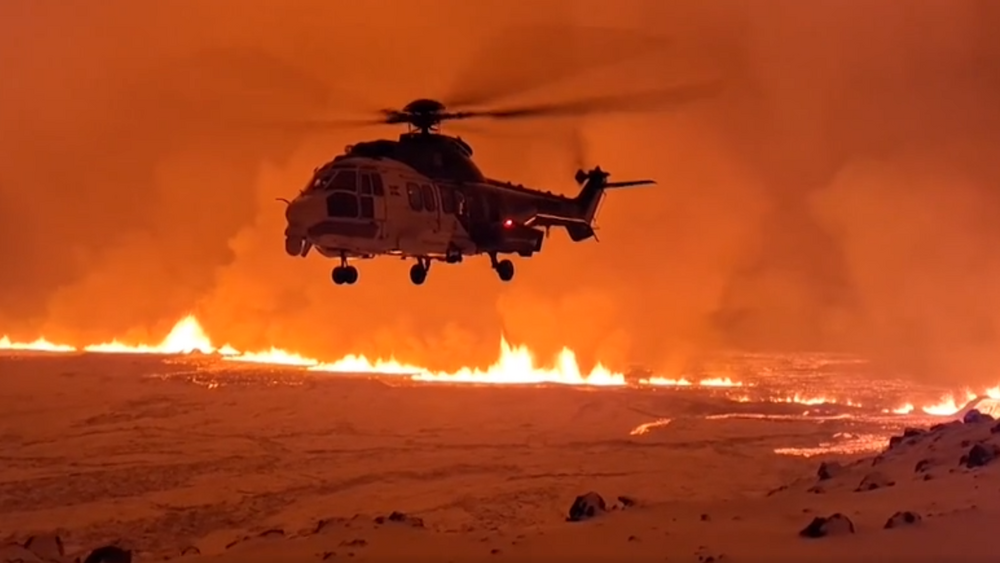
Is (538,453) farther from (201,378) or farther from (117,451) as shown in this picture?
(201,378)

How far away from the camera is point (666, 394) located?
5022 centimetres

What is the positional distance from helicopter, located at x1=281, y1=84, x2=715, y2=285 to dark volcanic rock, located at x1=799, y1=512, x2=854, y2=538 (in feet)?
25.2

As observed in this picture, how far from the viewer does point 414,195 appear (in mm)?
16969

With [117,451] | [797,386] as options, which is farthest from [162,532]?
[797,386]

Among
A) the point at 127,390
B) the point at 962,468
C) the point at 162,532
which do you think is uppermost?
the point at 127,390

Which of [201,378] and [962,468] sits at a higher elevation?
[201,378]

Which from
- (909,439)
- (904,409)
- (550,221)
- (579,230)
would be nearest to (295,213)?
(550,221)

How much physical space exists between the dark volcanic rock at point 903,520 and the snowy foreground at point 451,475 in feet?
0.17

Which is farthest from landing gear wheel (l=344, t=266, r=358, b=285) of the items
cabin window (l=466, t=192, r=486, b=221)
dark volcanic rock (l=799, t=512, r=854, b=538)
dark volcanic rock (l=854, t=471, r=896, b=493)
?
dark volcanic rock (l=854, t=471, r=896, b=493)

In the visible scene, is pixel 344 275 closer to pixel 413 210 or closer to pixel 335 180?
pixel 335 180

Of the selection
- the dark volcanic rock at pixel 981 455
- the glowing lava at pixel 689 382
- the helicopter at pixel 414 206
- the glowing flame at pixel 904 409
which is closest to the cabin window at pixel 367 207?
the helicopter at pixel 414 206

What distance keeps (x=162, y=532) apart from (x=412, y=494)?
7284 millimetres

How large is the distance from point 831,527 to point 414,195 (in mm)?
8683

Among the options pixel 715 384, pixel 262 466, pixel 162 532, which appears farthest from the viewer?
pixel 715 384
